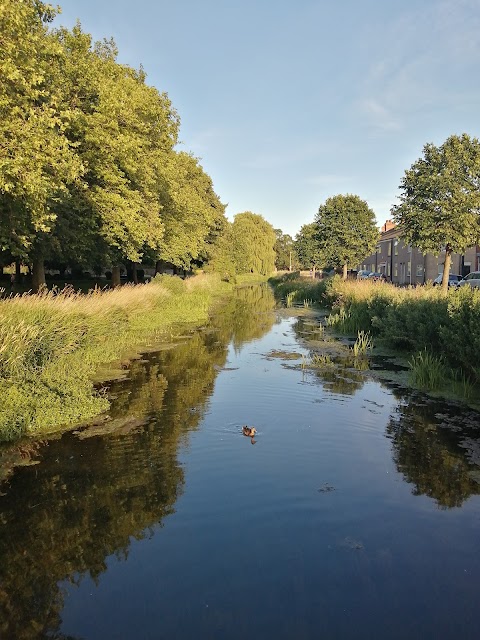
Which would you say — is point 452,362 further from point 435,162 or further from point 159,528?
point 435,162

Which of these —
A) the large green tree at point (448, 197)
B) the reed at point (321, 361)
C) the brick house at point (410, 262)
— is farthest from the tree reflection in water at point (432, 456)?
the brick house at point (410, 262)

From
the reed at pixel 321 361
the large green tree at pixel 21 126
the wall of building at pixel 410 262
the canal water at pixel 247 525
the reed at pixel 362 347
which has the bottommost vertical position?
the canal water at pixel 247 525

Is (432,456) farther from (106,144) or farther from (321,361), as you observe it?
(106,144)

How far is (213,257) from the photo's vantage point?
57062mm

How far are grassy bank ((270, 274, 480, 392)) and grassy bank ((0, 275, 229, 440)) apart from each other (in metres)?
8.27

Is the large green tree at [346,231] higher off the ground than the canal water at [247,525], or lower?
higher

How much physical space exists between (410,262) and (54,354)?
5062 cm

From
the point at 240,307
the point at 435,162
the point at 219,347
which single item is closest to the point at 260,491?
the point at 219,347

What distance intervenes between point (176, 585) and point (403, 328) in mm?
12995

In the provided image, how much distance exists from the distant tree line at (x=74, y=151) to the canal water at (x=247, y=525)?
6.69 metres

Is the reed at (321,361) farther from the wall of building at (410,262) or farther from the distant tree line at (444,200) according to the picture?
the wall of building at (410,262)

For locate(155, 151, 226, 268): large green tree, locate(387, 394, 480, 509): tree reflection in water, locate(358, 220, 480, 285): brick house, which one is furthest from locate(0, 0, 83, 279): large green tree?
locate(358, 220, 480, 285): brick house

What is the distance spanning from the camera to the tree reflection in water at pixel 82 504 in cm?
475

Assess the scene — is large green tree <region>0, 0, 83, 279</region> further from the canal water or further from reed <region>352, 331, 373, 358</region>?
reed <region>352, 331, 373, 358</region>
